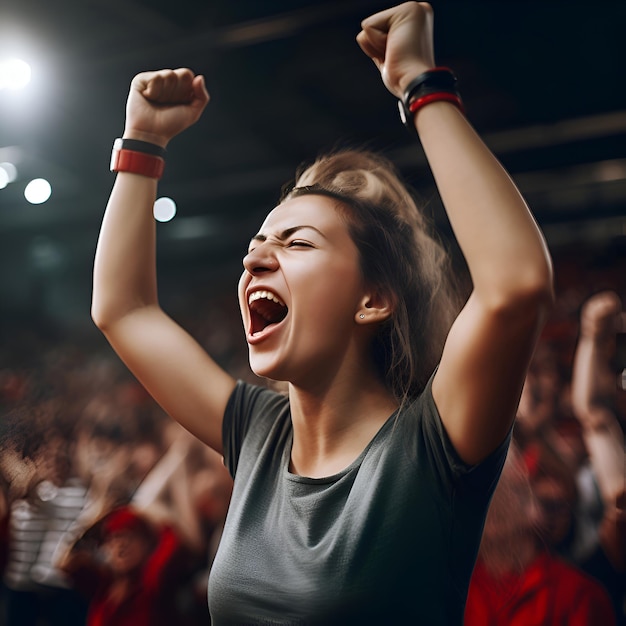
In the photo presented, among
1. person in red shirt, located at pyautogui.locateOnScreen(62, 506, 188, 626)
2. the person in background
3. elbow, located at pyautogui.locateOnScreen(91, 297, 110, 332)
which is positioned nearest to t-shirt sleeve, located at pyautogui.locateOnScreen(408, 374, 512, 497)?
elbow, located at pyautogui.locateOnScreen(91, 297, 110, 332)

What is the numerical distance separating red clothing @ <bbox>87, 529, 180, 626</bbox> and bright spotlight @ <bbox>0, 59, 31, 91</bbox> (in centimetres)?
94

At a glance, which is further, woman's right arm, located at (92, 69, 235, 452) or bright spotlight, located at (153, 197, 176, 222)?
bright spotlight, located at (153, 197, 176, 222)

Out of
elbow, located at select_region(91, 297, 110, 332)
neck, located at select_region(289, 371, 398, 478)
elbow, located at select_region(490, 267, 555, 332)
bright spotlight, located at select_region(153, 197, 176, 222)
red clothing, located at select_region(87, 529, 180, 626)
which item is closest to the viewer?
elbow, located at select_region(490, 267, 555, 332)

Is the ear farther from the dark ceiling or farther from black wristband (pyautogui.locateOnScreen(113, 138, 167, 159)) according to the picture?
the dark ceiling

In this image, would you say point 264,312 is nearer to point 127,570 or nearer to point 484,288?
point 484,288

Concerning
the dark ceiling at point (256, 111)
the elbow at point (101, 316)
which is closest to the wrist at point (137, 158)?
the elbow at point (101, 316)

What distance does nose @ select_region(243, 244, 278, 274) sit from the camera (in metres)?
0.58

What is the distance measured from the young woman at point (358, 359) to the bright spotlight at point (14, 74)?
1.55ft

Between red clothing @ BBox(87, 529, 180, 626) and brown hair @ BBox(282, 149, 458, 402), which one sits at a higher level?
brown hair @ BBox(282, 149, 458, 402)

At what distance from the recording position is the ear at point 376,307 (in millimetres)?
571

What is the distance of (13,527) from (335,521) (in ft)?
2.82

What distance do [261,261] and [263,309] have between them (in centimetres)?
5

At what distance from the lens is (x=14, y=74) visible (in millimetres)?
1074

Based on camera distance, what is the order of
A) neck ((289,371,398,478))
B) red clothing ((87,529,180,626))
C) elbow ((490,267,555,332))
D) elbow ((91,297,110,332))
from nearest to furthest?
elbow ((490,267,555,332)), neck ((289,371,398,478)), elbow ((91,297,110,332)), red clothing ((87,529,180,626))
